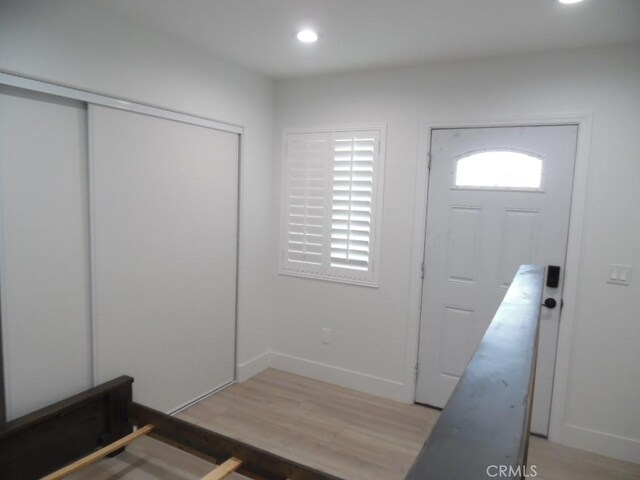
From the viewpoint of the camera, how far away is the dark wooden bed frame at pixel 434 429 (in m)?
0.38

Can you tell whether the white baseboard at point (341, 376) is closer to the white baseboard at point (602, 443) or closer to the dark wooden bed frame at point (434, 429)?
the white baseboard at point (602, 443)

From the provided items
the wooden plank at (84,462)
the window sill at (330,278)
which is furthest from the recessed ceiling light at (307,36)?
the wooden plank at (84,462)

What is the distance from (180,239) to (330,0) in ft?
5.86

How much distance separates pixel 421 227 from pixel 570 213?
38.4 inches

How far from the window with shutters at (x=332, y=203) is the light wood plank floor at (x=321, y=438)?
3.27ft

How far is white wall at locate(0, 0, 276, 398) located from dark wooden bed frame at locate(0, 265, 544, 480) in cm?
37

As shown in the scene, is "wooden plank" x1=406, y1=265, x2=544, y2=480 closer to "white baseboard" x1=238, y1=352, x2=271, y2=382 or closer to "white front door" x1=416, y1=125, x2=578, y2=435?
"white front door" x1=416, y1=125, x2=578, y2=435

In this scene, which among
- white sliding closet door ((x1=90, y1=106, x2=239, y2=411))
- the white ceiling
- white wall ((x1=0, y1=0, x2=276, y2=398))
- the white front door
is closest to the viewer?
white wall ((x1=0, y1=0, x2=276, y2=398))

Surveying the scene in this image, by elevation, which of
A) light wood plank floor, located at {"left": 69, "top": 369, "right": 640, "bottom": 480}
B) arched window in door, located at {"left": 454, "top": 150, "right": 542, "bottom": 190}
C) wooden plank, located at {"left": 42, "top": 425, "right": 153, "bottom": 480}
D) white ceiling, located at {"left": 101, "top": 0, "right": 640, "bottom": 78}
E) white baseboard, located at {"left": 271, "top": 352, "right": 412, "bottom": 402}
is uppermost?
white ceiling, located at {"left": 101, "top": 0, "right": 640, "bottom": 78}

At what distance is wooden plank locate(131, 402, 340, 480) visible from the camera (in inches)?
69.3

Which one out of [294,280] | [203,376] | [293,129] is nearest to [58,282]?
[203,376]

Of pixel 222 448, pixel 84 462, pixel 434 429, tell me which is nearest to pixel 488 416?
pixel 434 429

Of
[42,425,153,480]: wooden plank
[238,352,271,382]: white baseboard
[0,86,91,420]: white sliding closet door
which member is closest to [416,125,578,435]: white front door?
[238,352,271,382]: white baseboard

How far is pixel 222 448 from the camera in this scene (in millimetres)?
1945
